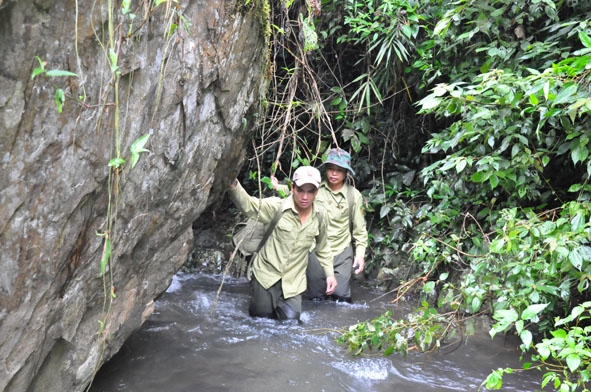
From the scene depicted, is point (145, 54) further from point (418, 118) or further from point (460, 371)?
point (418, 118)

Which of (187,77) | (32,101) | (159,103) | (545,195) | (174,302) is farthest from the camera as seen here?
(174,302)

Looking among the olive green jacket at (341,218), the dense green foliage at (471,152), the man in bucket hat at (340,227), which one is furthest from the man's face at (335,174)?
the dense green foliage at (471,152)

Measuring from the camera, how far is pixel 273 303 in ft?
17.2

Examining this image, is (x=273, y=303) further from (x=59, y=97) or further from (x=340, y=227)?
(x=59, y=97)

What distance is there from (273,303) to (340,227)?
164 centimetres

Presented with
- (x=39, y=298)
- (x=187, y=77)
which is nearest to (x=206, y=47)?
(x=187, y=77)

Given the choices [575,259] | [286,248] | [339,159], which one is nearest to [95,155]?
[575,259]

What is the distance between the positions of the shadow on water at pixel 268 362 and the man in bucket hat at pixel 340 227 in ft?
3.09

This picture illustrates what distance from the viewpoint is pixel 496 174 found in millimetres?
4391

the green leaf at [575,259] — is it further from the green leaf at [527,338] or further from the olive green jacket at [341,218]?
the olive green jacket at [341,218]

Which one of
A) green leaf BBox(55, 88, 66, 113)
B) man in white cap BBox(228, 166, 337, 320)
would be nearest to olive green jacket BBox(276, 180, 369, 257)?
man in white cap BBox(228, 166, 337, 320)

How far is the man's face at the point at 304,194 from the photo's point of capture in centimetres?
494

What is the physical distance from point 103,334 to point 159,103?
135cm

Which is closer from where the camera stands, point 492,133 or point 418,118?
point 492,133
